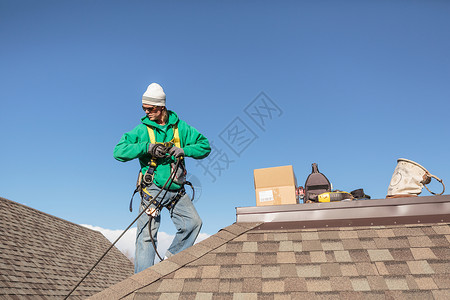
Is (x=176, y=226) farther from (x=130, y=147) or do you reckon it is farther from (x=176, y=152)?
(x=130, y=147)

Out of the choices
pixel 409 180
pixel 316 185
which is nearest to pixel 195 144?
pixel 316 185

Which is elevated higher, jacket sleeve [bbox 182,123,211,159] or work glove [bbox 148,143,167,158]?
jacket sleeve [bbox 182,123,211,159]

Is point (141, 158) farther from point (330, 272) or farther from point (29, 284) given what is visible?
point (29, 284)

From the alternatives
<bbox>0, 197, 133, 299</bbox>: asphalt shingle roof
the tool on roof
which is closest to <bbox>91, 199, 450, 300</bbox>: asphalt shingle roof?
the tool on roof

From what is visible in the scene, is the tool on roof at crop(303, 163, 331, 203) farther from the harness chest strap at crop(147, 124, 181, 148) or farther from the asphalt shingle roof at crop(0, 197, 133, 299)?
the asphalt shingle roof at crop(0, 197, 133, 299)

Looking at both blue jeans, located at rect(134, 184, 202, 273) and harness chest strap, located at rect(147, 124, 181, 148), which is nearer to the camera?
blue jeans, located at rect(134, 184, 202, 273)

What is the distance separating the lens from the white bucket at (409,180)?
3982mm

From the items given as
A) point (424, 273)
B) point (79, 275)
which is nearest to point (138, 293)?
point (424, 273)

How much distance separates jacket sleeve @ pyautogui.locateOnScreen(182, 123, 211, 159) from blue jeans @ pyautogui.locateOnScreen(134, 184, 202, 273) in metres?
0.50

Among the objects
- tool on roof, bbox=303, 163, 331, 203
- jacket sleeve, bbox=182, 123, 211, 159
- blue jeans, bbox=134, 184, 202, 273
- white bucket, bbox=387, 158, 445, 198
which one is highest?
jacket sleeve, bbox=182, 123, 211, 159

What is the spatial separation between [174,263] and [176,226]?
0.55m

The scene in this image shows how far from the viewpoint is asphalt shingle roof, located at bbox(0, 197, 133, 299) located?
902cm

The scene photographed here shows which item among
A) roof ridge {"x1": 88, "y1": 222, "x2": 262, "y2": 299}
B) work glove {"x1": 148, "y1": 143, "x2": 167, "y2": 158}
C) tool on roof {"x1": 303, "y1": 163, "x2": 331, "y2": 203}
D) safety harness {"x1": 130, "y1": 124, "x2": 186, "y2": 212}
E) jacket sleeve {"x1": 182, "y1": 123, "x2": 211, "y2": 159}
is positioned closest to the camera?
roof ridge {"x1": 88, "y1": 222, "x2": 262, "y2": 299}

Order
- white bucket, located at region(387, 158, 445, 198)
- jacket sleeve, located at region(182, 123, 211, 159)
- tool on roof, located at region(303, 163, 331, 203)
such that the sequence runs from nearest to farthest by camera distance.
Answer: jacket sleeve, located at region(182, 123, 211, 159)
white bucket, located at region(387, 158, 445, 198)
tool on roof, located at region(303, 163, 331, 203)
